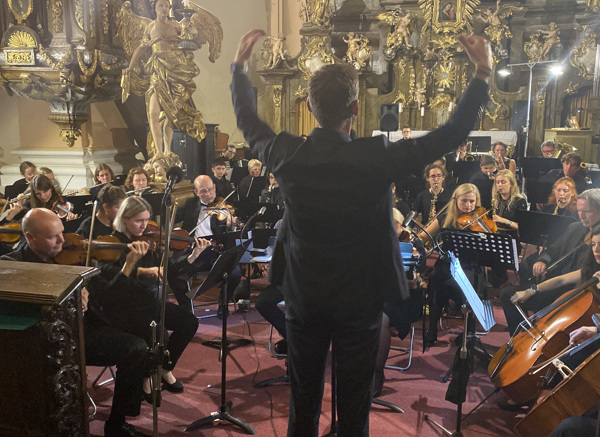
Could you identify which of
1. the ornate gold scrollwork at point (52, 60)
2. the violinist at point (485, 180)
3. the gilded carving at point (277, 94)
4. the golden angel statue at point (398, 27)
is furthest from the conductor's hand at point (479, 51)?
the golden angel statue at point (398, 27)

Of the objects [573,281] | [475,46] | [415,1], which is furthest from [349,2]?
[475,46]

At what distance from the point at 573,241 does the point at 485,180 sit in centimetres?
258

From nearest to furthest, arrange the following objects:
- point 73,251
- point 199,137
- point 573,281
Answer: point 73,251 → point 573,281 → point 199,137

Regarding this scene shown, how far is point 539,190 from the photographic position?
22.9 feet

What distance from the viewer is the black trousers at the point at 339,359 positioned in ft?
6.84

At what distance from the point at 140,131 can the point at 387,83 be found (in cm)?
1015

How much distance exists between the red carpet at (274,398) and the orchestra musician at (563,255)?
531 millimetres

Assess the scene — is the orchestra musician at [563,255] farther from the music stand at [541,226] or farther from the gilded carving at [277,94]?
the gilded carving at [277,94]

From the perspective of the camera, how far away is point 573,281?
4.46 meters

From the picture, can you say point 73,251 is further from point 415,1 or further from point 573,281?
point 415,1

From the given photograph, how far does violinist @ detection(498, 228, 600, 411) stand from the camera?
126 inches

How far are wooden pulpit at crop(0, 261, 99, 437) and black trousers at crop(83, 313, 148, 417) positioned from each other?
24.2 inches

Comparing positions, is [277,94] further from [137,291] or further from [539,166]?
[137,291]

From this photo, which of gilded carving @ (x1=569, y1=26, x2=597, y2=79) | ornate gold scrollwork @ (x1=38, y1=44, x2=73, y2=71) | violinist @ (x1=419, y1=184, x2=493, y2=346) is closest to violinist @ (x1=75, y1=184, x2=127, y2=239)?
violinist @ (x1=419, y1=184, x2=493, y2=346)
